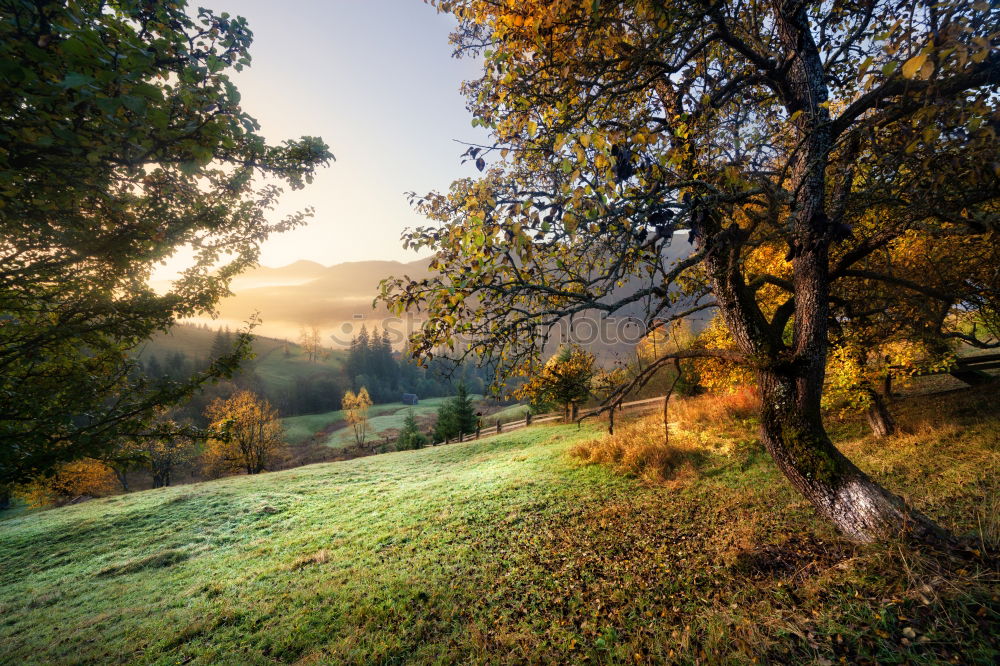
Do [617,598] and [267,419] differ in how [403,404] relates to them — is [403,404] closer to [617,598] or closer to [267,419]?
[267,419]

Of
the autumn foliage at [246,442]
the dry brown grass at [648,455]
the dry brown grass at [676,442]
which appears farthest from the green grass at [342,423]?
the dry brown grass at [648,455]

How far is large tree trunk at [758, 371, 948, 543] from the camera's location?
364 cm

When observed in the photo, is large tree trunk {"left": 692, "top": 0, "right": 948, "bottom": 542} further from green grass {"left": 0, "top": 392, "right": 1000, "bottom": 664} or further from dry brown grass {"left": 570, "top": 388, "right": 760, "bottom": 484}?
dry brown grass {"left": 570, "top": 388, "right": 760, "bottom": 484}

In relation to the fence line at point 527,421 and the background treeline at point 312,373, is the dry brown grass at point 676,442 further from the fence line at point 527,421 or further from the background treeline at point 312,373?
the background treeline at point 312,373

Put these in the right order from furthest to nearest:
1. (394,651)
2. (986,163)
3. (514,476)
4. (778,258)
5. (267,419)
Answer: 1. (267,419)
2. (514,476)
3. (778,258)
4. (394,651)
5. (986,163)

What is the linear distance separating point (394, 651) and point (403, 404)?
8694 centimetres

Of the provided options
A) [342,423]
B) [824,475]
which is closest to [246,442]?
[342,423]

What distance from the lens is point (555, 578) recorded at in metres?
5.32

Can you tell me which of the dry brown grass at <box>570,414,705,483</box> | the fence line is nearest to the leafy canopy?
the dry brown grass at <box>570,414,705,483</box>

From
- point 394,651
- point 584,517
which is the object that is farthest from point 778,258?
point 394,651

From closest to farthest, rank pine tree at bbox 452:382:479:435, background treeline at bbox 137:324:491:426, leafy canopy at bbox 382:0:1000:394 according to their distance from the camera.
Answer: leafy canopy at bbox 382:0:1000:394 < pine tree at bbox 452:382:479:435 < background treeline at bbox 137:324:491:426

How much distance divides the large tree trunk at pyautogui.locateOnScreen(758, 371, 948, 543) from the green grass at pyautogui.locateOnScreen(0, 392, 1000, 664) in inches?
11.5

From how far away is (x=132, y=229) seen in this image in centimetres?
492

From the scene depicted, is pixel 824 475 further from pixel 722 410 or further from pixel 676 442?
pixel 722 410
